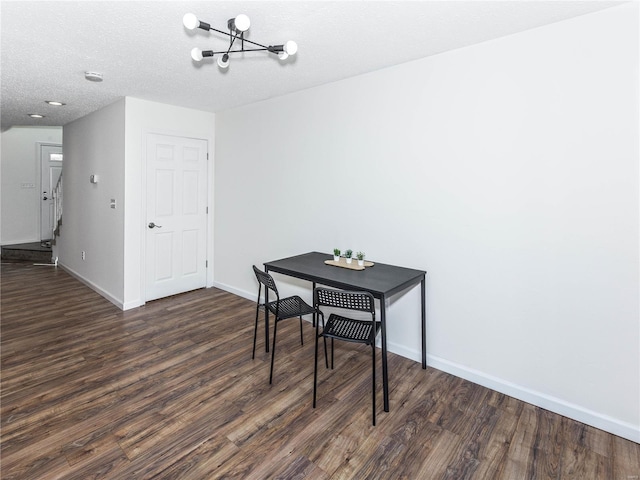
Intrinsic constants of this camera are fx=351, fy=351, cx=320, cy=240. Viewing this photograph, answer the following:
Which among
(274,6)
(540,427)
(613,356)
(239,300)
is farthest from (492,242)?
(239,300)

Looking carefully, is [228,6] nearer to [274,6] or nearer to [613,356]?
[274,6]

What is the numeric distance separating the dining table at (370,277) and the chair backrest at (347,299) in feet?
0.29

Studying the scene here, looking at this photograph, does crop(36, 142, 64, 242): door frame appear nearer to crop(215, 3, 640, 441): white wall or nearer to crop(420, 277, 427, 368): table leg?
crop(215, 3, 640, 441): white wall

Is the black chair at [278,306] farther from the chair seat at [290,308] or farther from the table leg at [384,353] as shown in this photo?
the table leg at [384,353]

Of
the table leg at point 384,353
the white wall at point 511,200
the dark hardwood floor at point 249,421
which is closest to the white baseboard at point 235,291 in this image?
the dark hardwood floor at point 249,421

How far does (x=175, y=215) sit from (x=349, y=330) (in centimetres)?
310

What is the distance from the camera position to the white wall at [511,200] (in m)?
2.10

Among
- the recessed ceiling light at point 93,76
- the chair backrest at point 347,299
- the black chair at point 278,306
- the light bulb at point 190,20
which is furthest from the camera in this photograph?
the recessed ceiling light at point 93,76

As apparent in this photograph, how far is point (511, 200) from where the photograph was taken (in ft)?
8.05

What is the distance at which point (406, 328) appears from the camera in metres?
3.06

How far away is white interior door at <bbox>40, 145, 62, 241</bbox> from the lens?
24.1ft

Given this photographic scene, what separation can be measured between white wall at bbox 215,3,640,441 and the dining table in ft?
0.48

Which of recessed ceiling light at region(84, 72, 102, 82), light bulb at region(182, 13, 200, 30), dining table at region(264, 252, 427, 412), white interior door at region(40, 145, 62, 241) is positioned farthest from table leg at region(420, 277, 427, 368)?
white interior door at region(40, 145, 62, 241)

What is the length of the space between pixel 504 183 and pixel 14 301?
5.51m
